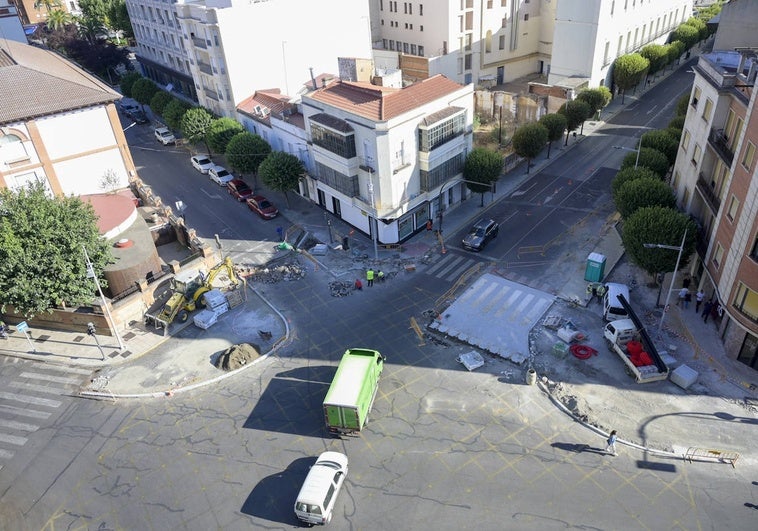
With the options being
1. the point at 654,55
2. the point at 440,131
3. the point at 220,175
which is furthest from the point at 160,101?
the point at 654,55

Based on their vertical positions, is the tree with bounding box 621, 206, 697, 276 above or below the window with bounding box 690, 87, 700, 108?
below

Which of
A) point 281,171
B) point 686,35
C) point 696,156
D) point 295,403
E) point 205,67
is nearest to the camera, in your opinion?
point 295,403

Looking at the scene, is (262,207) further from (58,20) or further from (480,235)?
(58,20)

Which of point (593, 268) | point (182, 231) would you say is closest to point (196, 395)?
point (182, 231)

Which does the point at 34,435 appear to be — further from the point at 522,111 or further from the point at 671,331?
the point at 522,111

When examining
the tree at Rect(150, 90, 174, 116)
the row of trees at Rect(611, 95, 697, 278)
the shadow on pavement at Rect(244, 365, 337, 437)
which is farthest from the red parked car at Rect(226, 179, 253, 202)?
the row of trees at Rect(611, 95, 697, 278)

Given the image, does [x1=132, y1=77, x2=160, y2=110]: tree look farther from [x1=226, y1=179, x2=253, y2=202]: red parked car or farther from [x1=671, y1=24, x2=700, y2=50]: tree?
[x1=671, y1=24, x2=700, y2=50]: tree

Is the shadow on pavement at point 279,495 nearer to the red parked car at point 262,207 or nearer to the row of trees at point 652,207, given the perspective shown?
the row of trees at point 652,207
